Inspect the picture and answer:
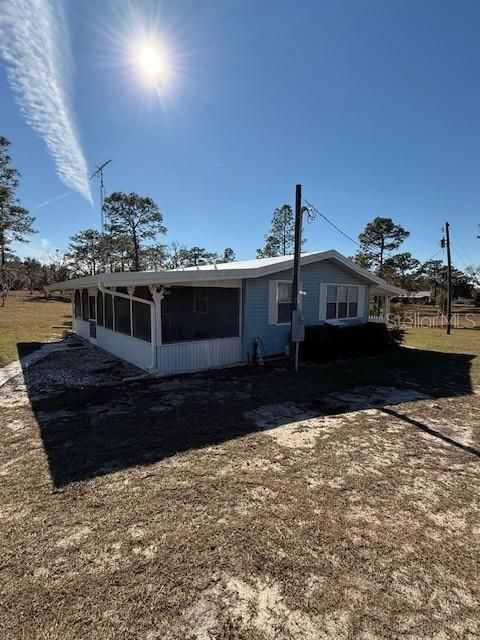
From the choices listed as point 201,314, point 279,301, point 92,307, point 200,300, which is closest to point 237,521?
point 279,301

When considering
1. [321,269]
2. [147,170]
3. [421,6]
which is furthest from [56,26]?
[321,269]

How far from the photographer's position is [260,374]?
804cm

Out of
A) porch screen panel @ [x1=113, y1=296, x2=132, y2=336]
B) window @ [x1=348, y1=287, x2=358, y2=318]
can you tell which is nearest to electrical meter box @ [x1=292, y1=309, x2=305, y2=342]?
porch screen panel @ [x1=113, y1=296, x2=132, y2=336]

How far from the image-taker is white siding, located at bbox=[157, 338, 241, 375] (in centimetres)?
767

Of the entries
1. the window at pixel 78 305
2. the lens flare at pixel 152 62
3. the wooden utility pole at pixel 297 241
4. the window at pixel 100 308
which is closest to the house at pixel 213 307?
the window at pixel 100 308

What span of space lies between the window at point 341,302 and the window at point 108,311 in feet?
23.4

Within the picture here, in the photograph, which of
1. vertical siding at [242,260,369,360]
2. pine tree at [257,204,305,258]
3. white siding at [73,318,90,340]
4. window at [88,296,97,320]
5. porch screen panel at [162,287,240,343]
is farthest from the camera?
pine tree at [257,204,305,258]

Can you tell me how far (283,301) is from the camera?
10.1m

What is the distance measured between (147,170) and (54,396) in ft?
38.3

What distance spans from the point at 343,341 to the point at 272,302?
2.81 m

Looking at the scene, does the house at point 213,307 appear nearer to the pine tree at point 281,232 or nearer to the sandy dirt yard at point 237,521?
the sandy dirt yard at point 237,521

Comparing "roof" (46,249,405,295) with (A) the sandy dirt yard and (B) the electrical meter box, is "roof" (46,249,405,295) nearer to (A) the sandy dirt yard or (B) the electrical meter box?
(B) the electrical meter box

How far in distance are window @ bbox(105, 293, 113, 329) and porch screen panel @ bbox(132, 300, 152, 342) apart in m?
1.92

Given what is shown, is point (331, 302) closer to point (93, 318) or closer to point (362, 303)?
point (362, 303)
